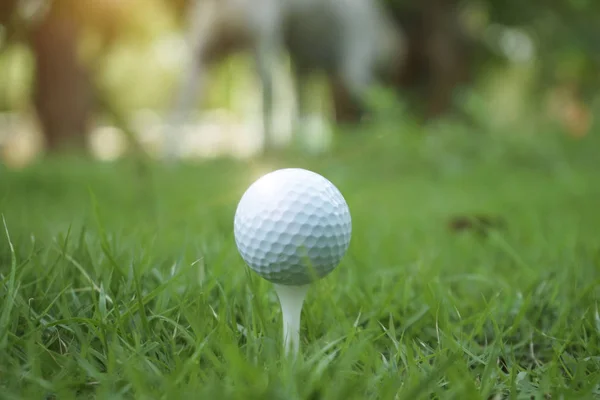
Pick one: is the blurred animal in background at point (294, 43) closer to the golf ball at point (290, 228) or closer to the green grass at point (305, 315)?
the green grass at point (305, 315)

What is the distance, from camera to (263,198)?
97 cm

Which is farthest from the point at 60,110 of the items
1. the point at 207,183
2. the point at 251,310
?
the point at 251,310

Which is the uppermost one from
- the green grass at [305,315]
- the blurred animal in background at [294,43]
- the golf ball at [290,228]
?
the blurred animal in background at [294,43]

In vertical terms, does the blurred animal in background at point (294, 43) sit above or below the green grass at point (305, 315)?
above

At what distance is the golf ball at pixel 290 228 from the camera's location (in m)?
0.92

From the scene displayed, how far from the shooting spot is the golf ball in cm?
92

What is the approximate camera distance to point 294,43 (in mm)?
6141

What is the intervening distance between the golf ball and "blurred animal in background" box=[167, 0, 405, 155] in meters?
3.64

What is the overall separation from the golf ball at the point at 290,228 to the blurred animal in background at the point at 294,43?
3641 millimetres

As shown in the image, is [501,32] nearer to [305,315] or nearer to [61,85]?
[61,85]

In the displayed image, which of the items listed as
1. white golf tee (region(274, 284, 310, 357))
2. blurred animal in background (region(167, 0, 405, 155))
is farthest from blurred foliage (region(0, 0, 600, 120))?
white golf tee (region(274, 284, 310, 357))

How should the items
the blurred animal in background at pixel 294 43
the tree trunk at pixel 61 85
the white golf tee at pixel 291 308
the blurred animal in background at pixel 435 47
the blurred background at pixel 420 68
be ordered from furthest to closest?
the blurred animal in background at pixel 435 47, the tree trunk at pixel 61 85, the blurred background at pixel 420 68, the blurred animal in background at pixel 294 43, the white golf tee at pixel 291 308

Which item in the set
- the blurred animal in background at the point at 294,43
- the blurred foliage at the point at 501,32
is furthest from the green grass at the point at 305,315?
the blurred foliage at the point at 501,32

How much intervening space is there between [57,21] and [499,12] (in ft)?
23.4
